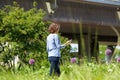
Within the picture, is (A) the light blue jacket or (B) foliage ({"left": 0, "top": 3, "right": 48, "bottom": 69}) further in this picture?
(B) foliage ({"left": 0, "top": 3, "right": 48, "bottom": 69})

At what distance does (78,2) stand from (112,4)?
3.25 m

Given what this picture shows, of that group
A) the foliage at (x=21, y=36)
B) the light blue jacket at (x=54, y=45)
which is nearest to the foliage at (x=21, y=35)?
the foliage at (x=21, y=36)

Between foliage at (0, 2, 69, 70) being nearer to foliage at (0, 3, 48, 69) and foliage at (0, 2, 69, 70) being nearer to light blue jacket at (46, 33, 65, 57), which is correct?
foliage at (0, 3, 48, 69)

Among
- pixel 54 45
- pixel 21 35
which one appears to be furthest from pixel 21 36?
pixel 54 45

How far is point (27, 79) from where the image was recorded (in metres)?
4.11

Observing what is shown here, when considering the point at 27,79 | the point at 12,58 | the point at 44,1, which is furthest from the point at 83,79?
the point at 44,1

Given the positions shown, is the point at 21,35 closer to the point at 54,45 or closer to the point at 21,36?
the point at 21,36

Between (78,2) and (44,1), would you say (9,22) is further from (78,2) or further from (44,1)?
(78,2)

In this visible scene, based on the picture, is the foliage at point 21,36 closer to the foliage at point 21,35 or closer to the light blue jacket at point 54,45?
the foliage at point 21,35

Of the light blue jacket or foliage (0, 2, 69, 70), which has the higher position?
the light blue jacket

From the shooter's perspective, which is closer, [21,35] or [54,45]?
[54,45]

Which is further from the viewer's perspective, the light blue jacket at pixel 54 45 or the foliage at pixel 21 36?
the foliage at pixel 21 36

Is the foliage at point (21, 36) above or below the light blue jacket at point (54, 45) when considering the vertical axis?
below

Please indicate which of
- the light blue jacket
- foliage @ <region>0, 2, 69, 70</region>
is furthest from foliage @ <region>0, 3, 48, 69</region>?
the light blue jacket
